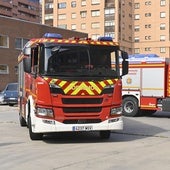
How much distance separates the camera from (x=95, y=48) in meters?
12.9

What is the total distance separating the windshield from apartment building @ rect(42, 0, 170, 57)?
86.3m

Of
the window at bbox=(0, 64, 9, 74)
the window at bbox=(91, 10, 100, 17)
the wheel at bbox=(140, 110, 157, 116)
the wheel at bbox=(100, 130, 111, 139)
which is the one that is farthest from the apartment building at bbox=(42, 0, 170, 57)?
the wheel at bbox=(100, 130, 111, 139)

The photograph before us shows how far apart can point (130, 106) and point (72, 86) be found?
10255mm

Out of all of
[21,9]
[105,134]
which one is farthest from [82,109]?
[21,9]

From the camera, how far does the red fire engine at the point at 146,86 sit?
2114 cm

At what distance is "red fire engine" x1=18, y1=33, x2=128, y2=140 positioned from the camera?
12.3 m

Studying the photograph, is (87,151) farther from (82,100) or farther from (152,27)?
(152,27)

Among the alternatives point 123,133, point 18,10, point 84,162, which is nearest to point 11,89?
point 123,133

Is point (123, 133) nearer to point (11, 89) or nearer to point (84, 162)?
point (84, 162)

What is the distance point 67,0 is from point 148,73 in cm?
8700

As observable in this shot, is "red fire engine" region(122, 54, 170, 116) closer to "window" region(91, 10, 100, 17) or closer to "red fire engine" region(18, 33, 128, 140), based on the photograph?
"red fire engine" region(18, 33, 128, 140)

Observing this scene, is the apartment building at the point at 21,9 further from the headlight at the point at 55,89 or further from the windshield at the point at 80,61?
the headlight at the point at 55,89

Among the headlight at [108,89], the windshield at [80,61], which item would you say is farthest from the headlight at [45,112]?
the headlight at [108,89]

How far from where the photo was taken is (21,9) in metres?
150
